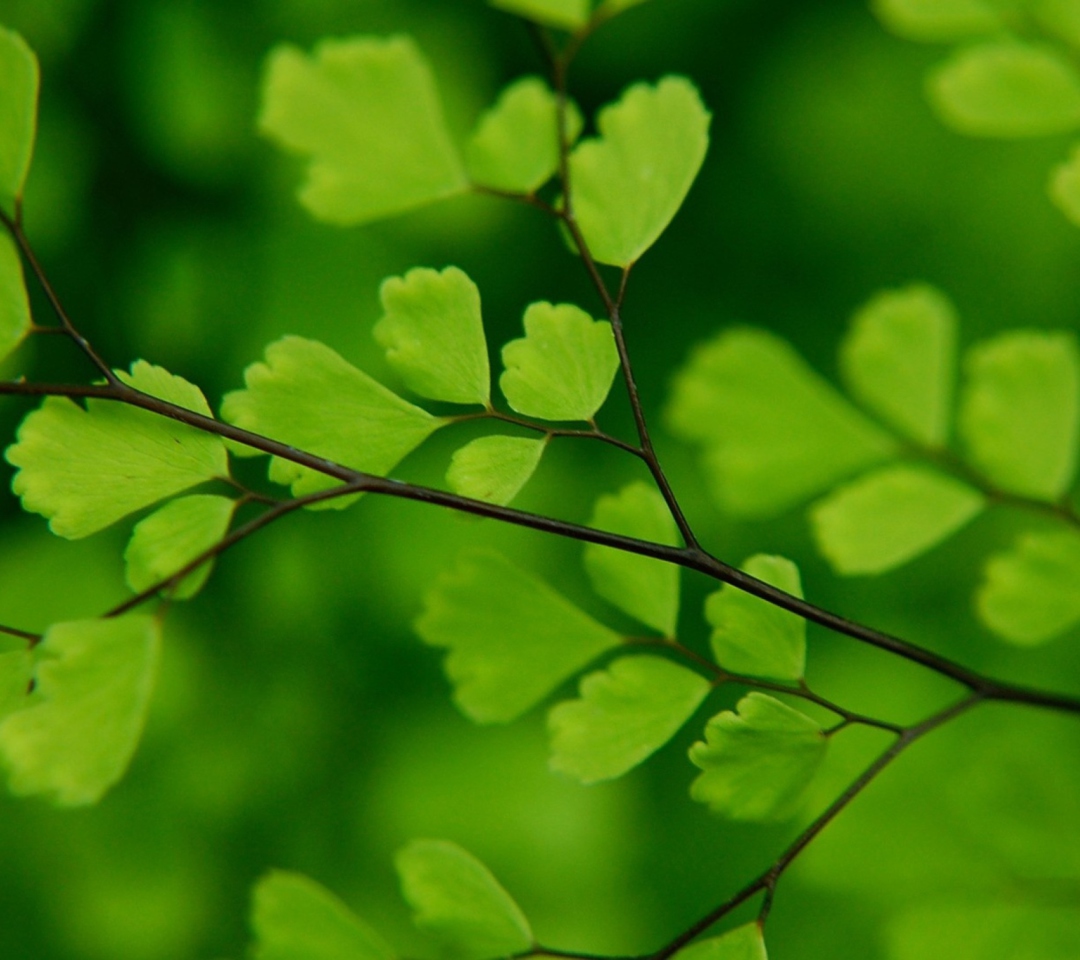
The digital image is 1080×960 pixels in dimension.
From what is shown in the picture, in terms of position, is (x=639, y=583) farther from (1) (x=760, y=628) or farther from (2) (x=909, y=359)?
(2) (x=909, y=359)

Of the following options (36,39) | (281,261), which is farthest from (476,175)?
(36,39)

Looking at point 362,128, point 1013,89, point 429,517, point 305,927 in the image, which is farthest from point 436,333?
point 429,517

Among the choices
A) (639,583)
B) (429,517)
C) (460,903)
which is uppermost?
(639,583)

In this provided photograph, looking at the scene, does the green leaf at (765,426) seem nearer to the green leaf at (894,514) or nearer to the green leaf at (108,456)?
the green leaf at (894,514)

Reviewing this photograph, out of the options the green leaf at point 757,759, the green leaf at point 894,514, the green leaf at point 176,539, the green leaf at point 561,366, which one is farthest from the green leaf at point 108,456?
the green leaf at point 894,514

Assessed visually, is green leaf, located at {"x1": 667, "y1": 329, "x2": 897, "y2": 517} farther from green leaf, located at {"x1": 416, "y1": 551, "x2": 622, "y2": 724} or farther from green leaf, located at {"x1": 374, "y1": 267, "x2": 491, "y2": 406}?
green leaf, located at {"x1": 374, "y1": 267, "x2": 491, "y2": 406}

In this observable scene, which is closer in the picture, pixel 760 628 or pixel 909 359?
pixel 760 628
